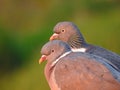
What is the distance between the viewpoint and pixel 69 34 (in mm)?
14141

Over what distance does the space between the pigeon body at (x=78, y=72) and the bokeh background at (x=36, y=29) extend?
15.9 ft

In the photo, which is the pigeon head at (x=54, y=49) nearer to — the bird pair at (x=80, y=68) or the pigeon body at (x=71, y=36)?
the bird pair at (x=80, y=68)

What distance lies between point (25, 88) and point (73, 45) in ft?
16.0

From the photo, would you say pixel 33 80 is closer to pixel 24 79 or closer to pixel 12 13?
pixel 24 79

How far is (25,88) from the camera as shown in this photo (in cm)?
1881

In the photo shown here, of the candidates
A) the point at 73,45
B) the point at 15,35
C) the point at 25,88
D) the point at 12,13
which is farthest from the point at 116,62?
the point at 12,13

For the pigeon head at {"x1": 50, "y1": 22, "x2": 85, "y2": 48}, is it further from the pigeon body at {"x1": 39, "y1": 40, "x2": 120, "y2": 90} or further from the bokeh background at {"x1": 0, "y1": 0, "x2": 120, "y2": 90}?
the bokeh background at {"x1": 0, "y1": 0, "x2": 120, "y2": 90}

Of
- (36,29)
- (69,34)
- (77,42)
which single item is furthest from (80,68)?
(36,29)

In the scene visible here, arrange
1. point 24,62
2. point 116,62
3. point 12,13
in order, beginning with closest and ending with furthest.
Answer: point 116,62 → point 24,62 → point 12,13

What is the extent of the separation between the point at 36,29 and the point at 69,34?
10057mm

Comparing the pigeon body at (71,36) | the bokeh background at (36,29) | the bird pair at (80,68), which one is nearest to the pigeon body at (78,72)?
the bird pair at (80,68)

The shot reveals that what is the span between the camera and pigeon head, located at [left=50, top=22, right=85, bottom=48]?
554 inches

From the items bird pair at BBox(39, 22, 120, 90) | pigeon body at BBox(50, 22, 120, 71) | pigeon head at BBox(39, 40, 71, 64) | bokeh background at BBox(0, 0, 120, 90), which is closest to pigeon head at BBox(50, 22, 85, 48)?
pigeon body at BBox(50, 22, 120, 71)

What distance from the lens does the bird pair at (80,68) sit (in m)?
12.5
